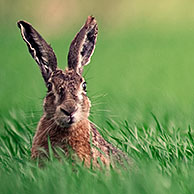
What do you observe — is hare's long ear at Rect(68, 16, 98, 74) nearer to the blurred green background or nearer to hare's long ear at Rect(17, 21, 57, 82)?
hare's long ear at Rect(17, 21, 57, 82)

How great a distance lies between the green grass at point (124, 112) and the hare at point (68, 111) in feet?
0.63

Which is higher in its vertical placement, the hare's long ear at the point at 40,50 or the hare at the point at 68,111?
the hare's long ear at the point at 40,50

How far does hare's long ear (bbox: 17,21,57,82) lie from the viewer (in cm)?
513

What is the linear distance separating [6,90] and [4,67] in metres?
0.86

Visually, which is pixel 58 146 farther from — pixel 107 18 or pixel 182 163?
pixel 107 18

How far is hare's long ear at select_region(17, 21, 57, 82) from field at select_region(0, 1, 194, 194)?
464mm

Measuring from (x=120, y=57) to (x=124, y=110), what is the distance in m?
4.04

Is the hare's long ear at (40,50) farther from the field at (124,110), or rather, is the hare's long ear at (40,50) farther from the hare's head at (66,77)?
the field at (124,110)

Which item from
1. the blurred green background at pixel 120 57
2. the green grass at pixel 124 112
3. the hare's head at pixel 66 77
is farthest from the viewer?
the blurred green background at pixel 120 57

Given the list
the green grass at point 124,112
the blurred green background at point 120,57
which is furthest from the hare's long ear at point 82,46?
the blurred green background at point 120,57

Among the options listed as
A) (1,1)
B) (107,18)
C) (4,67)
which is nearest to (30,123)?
(4,67)

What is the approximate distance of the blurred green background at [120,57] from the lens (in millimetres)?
7141

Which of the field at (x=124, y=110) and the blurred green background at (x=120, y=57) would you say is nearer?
the field at (x=124, y=110)

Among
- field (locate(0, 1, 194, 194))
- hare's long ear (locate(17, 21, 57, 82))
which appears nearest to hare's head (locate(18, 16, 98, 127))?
hare's long ear (locate(17, 21, 57, 82))
